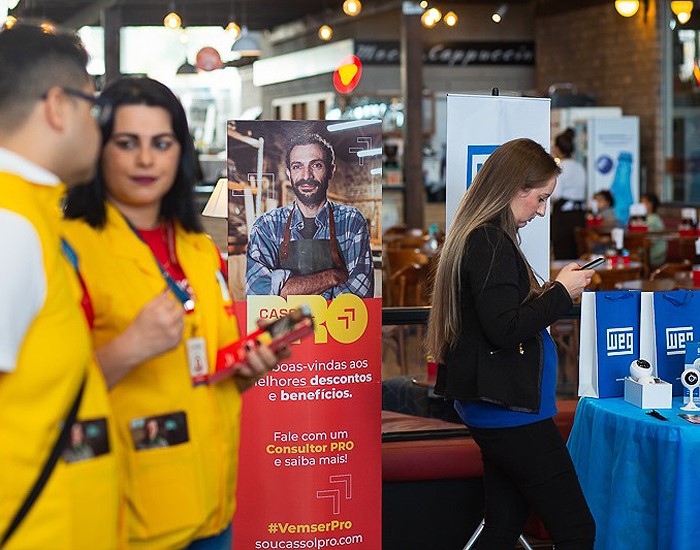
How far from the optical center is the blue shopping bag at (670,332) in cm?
361

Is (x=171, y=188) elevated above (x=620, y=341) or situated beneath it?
elevated above

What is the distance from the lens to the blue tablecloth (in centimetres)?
311

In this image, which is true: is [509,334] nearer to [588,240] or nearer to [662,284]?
[662,284]

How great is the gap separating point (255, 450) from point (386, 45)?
47.6 ft

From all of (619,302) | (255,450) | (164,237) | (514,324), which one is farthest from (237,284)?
(164,237)

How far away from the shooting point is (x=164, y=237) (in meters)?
2.06

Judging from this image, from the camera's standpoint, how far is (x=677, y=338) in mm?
3643

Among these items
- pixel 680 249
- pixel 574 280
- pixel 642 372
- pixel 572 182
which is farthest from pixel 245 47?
pixel 574 280

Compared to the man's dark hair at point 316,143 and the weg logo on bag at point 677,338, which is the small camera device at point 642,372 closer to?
the weg logo on bag at point 677,338

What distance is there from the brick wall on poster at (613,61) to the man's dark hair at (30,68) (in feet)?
41.8

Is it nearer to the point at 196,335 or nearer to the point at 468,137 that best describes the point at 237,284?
the point at 468,137

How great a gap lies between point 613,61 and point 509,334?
41.5 ft

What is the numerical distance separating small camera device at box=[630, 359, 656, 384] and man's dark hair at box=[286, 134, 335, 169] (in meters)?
1.10

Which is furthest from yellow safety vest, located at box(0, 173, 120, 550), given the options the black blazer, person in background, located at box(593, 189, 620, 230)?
person in background, located at box(593, 189, 620, 230)
